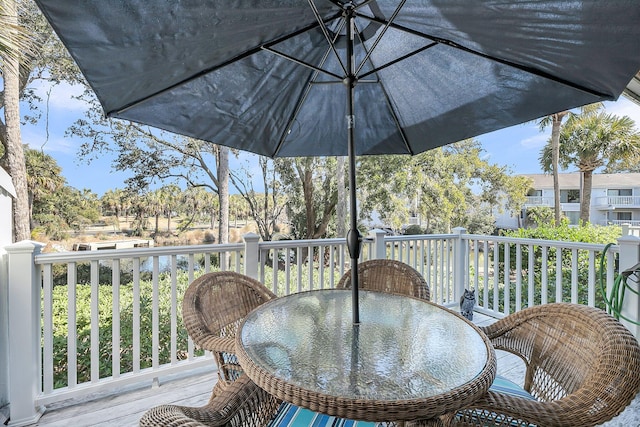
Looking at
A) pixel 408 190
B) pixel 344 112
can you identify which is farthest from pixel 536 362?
pixel 408 190

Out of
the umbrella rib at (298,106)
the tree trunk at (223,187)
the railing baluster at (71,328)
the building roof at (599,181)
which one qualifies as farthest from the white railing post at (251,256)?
the building roof at (599,181)

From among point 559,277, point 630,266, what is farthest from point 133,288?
point 559,277

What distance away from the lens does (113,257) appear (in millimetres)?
2221

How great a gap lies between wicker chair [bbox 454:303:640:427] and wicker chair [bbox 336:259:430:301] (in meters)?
0.72

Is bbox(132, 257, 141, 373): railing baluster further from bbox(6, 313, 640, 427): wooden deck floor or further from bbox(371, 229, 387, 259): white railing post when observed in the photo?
bbox(371, 229, 387, 259): white railing post

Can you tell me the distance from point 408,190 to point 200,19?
430 inches

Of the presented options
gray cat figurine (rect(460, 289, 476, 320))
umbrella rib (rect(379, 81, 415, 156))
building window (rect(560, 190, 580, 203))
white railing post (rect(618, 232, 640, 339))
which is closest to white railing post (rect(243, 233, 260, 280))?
umbrella rib (rect(379, 81, 415, 156))

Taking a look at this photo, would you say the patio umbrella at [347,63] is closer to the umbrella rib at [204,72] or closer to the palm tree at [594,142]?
the umbrella rib at [204,72]

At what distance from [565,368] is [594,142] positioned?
45.8 ft

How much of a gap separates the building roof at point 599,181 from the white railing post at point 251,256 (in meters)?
17.6

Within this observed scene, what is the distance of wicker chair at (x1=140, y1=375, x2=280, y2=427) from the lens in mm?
772

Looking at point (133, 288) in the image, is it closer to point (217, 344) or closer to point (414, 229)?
point (217, 344)

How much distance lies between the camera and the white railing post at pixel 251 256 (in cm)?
269

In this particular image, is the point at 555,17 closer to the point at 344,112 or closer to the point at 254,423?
the point at 344,112
